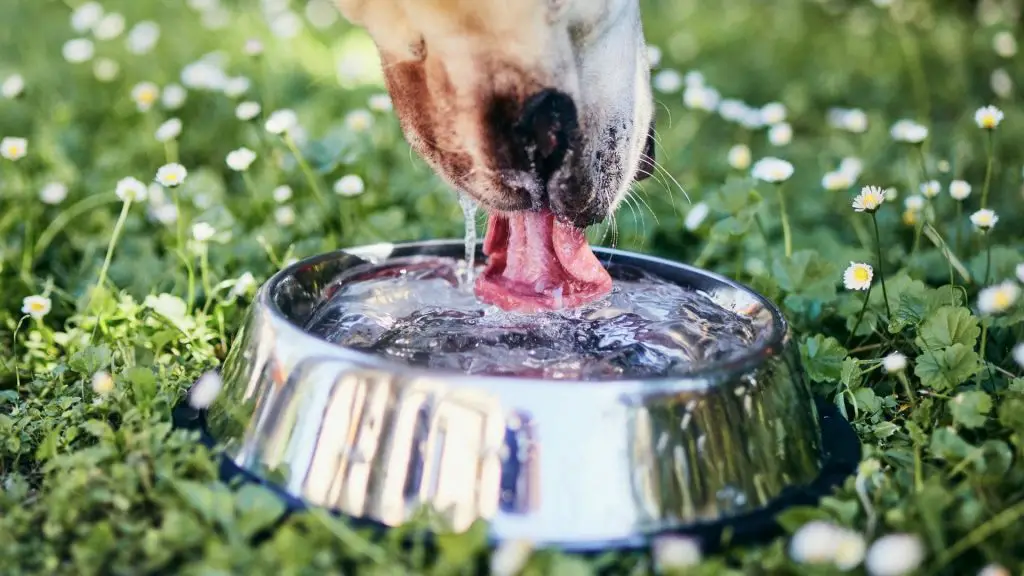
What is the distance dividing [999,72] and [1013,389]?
2.50 meters

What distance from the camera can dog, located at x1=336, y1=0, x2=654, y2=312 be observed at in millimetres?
1857

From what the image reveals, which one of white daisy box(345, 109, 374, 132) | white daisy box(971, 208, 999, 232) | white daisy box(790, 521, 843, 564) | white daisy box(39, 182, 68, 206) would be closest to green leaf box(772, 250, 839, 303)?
white daisy box(971, 208, 999, 232)

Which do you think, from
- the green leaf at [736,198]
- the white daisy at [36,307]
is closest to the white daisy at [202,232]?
the white daisy at [36,307]

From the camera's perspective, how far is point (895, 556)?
1414 mm

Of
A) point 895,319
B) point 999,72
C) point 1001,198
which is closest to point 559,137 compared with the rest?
point 895,319

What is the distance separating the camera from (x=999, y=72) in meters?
4.08

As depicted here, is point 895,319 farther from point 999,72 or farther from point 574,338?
point 999,72

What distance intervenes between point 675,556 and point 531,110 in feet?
2.53

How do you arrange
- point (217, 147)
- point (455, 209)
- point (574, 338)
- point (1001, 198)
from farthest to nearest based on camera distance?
point (217, 147)
point (1001, 198)
point (455, 209)
point (574, 338)

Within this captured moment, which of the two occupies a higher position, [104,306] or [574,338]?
[574,338]

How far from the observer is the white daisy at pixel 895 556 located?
4.63ft

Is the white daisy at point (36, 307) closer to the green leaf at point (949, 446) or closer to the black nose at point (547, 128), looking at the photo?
the black nose at point (547, 128)

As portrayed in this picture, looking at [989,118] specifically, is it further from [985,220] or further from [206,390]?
[206,390]

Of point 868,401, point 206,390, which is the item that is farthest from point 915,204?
point 206,390
